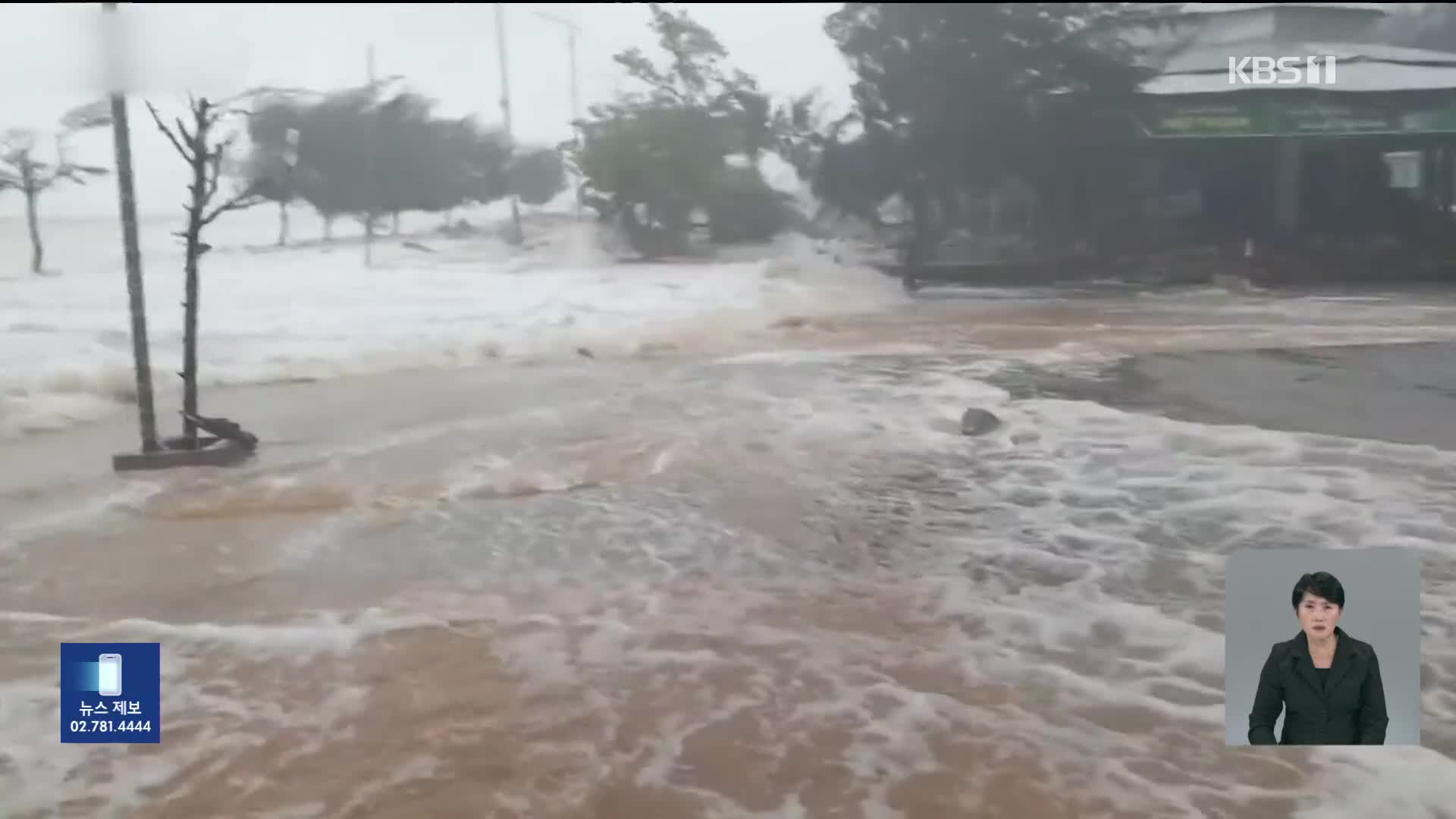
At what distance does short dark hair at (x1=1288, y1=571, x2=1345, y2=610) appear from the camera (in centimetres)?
124

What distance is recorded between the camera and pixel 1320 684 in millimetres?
1214

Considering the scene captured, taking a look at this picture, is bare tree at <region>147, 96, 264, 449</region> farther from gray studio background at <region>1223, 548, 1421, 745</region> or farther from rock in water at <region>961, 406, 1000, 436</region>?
gray studio background at <region>1223, 548, 1421, 745</region>

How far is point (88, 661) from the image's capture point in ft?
4.10

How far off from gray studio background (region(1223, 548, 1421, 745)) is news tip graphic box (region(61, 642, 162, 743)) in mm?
1334

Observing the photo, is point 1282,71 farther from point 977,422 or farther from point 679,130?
point 679,130

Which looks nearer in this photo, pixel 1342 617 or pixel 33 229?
pixel 1342 617

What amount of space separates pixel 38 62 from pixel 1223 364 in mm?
1733

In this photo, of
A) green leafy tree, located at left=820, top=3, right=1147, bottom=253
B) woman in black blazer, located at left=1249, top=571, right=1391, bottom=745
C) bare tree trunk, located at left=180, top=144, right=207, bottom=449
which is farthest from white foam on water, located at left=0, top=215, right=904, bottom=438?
woman in black blazer, located at left=1249, top=571, right=1391, bottom=745

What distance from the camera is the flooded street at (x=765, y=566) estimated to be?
3.78ft

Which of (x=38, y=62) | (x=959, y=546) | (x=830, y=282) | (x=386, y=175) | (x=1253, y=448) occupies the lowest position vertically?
(x=959, y=546)

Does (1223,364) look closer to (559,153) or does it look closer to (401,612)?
(559,153)

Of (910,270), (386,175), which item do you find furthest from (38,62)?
(910,270)

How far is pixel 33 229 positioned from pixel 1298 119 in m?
1.80

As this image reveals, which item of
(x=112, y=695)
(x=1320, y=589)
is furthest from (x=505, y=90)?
(x=1320, y=589)
